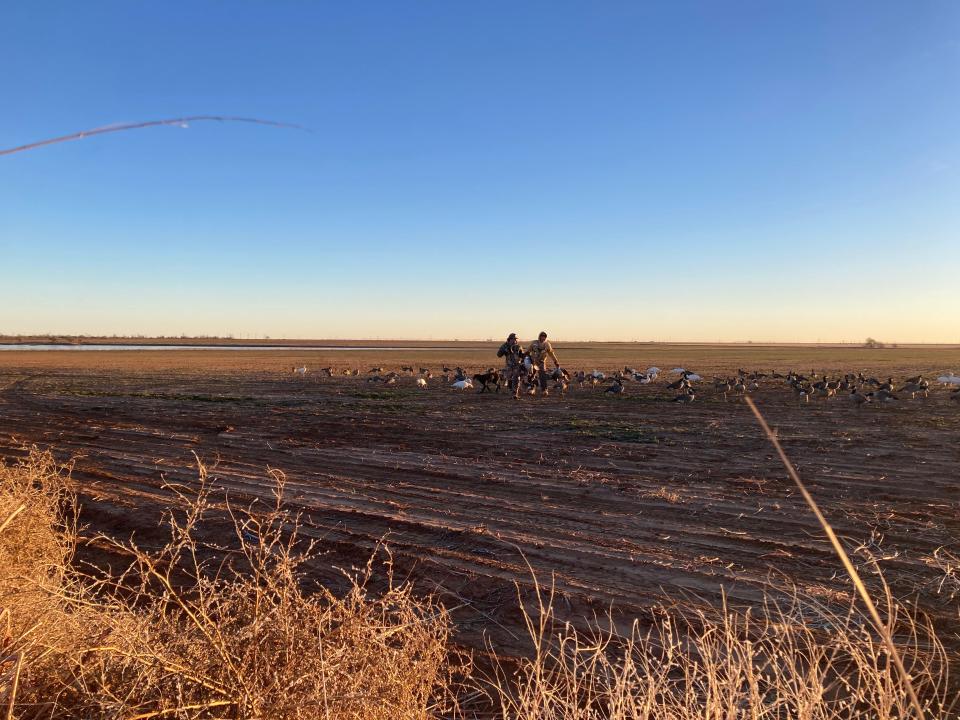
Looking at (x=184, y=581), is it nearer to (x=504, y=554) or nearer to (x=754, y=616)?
(x=504, y=554)

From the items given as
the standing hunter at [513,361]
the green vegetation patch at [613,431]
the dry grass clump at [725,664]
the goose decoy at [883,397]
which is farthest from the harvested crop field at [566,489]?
the standing hunter at [513,361]

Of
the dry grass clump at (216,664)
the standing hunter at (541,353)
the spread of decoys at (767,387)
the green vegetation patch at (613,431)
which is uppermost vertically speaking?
the standing hunter at (541,353)

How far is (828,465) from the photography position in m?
8.55

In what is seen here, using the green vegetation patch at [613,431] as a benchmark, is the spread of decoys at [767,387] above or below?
above

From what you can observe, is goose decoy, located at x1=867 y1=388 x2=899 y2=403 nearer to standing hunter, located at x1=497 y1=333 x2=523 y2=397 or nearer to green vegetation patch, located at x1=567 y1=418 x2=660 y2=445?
green vegetation patch, located at x1=567 y1=418 x2=660 y2=445

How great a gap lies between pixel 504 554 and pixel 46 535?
3.37m

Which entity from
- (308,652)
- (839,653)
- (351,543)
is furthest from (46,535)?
(839,653)

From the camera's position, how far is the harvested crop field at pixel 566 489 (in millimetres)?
4598

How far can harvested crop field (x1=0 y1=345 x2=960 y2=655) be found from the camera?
4.60 m

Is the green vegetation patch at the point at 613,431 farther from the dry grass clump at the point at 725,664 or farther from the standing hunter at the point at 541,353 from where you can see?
the dry grass clump at the point at 725,664

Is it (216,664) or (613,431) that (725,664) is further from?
(613,431)

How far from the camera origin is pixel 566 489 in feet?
24.2

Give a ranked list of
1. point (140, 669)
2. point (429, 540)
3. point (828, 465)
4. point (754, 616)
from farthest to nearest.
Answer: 1. point (828, 465)
2. point (429, 540)
3. point (754, 616)
4. point (140, 669)

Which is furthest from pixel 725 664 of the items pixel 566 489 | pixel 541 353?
pixel 541 353
